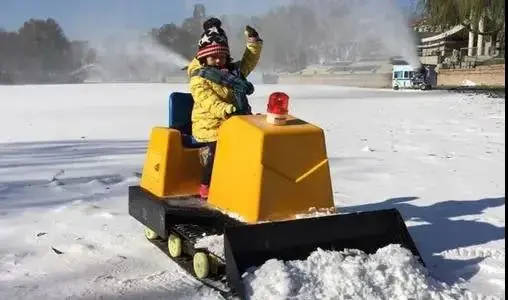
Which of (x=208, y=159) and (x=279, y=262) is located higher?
(x=208, y=159)

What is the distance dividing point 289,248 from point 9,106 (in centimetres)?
1585

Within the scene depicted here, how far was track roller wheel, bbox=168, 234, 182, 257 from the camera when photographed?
3.33 m

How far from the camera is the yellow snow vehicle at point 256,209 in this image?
2.83m

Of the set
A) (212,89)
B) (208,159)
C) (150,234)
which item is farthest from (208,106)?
(150,234)

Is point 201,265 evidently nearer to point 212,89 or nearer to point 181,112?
point 212,89

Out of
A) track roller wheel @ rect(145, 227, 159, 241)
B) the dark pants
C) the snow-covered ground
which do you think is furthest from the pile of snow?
track roller wheel @ rect(145, 227, 159, 241)

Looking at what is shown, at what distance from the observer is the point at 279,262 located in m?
2.74

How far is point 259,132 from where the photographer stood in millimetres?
3066

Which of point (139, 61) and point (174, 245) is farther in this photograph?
point (139, 61)

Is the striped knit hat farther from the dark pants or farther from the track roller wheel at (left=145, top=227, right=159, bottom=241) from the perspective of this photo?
the track roller wheel at (left=145, top=227, right=159, bottom=241)

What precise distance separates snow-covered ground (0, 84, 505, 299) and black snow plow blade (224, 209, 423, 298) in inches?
3.0

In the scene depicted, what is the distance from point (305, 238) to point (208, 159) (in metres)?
1.01

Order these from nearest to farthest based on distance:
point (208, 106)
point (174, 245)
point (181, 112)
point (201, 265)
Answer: point (201, 265) < point (174, 245) < point (208, 106) < point (181, 112)

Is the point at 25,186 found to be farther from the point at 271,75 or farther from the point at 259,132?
the point at 271,75
